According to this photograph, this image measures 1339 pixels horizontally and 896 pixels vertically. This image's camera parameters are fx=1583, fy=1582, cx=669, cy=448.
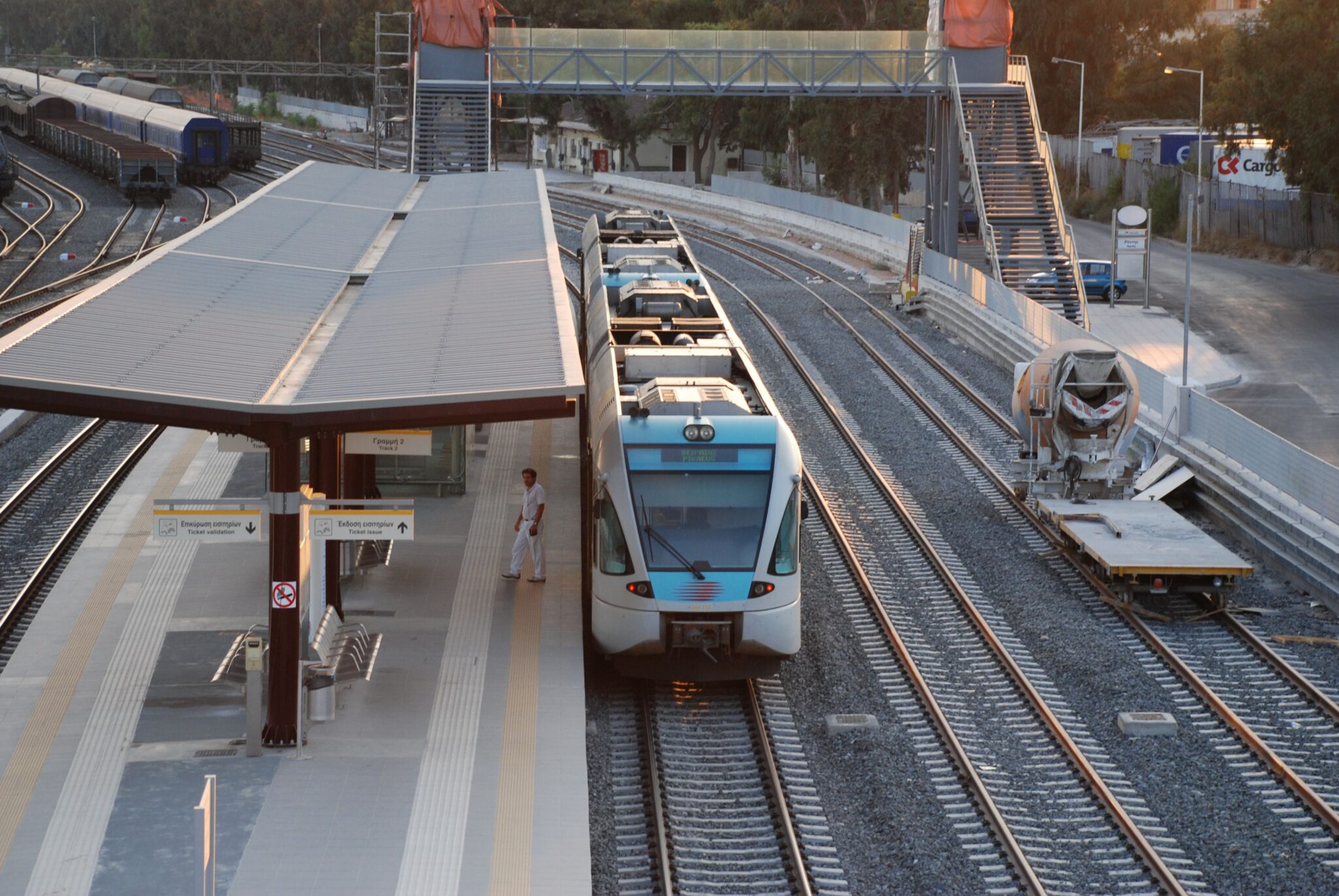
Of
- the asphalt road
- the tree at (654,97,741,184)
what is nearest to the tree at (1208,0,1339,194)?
the asphalt road

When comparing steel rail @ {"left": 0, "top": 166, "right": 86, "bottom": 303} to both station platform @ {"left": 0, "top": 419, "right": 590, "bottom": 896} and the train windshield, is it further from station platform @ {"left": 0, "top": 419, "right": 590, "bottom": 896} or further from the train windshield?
the train windshield

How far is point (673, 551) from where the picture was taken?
1459 cm

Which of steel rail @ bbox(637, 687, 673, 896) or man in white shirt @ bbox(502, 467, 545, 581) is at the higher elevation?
man in white shirt @ bbox(502, 467, 545, 581)

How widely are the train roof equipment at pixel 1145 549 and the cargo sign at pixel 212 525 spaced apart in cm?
951

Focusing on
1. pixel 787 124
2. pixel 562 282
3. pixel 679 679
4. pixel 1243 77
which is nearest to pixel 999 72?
pixel 1243 77

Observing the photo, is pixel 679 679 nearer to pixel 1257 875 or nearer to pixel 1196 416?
pixel 1257 875

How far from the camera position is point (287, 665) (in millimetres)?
13320

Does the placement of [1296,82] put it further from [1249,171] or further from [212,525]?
[212,525]

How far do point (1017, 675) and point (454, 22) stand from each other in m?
35.2

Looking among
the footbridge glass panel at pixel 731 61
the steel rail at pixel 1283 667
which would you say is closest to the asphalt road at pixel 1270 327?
the steel rail at pixel 1283 667

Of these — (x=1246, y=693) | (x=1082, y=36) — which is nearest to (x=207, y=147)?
(x=1082, y=36)

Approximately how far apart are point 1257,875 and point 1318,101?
1446 inches

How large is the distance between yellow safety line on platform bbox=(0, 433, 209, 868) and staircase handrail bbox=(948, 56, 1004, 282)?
79.9 ft

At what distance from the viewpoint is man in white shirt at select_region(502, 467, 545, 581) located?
683 inches
